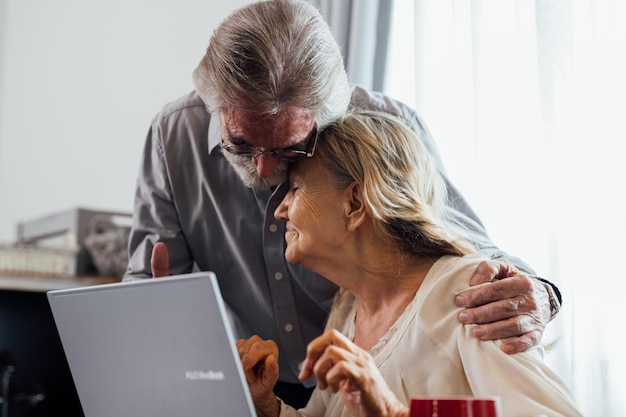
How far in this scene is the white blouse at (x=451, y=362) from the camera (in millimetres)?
1194

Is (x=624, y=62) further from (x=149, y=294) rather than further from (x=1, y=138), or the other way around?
(x=1, y=138)

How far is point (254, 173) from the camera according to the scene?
163 centimetres

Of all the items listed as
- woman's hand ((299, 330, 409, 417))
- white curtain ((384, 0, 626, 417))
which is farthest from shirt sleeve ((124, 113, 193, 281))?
woman's hand ((299, 330, 409, 417))

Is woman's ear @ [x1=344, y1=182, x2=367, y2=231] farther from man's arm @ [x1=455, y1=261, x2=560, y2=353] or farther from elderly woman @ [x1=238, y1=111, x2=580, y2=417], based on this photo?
man's arm @ [x1=455, y1=261, x2=560, y2=353]

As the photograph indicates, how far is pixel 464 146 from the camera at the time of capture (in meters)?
2.03

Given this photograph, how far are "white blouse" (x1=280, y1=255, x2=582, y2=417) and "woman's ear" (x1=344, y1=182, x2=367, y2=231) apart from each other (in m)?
0.15

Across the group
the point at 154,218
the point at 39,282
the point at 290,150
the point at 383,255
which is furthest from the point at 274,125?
the point at 39,282

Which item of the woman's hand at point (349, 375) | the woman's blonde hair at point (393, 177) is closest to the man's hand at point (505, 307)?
the woman's blonde hair at point (393, 177)

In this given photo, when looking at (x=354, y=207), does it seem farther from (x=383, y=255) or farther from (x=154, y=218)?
(x=154, y=218)

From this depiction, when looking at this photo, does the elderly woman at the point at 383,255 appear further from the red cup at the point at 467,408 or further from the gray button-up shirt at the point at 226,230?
the red cup at the point at 467,408

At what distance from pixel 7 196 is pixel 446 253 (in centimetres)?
244

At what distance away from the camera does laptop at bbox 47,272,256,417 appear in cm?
108

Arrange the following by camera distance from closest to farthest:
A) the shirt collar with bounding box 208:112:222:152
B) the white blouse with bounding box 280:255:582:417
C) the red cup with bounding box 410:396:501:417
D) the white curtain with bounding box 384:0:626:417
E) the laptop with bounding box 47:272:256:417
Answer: the red cup with bounding box 410:396:501:417
the laptop with bounding box 47:272:256:417
the white blouse with bounding box 280:255:582:417
the white curtain with bounding box 384:0:626:417
the shirt collar with bounding box 208:112:222:152

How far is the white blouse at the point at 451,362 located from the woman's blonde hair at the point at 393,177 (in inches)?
2.2
